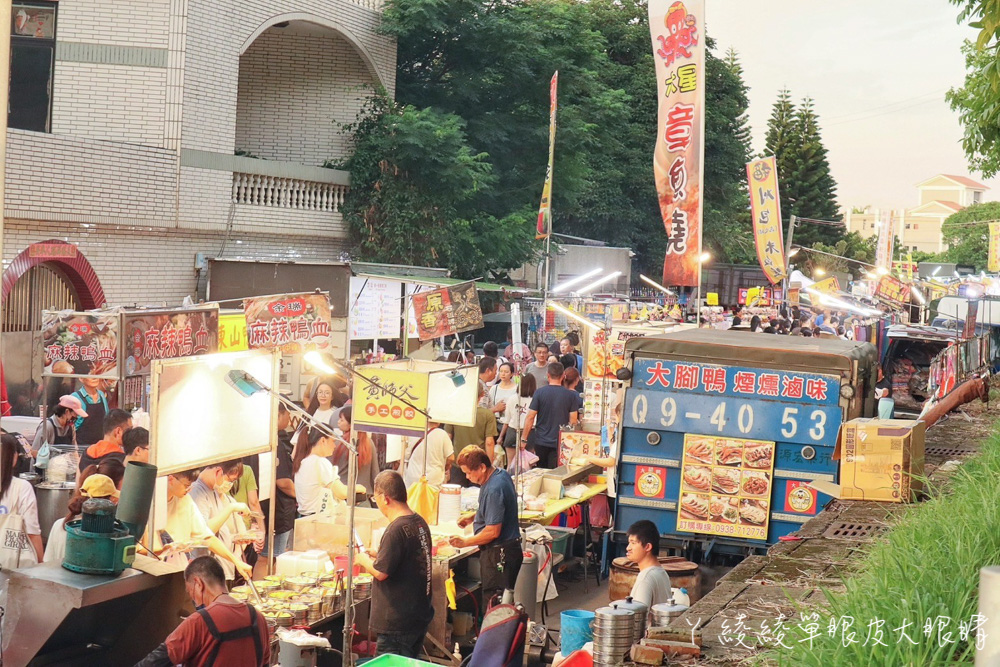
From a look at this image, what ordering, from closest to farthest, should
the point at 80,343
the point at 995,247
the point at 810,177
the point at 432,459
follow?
the point at 80,343, the point at 432,459, the point at 995,247, the point at 810,177

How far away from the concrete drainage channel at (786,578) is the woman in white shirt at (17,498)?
5032 mm

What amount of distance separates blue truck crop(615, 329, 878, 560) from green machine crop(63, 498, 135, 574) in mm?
5068

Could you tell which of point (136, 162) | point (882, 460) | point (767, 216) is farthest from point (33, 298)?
point (767, 216)

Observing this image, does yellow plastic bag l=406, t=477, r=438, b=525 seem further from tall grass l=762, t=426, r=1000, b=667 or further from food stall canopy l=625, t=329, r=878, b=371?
tall grass l=762, t=426, r=1000, b=667

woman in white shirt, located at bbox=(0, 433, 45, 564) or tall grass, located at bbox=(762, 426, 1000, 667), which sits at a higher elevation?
tall grass, located at bbox=(762, 426, 1000, 667)

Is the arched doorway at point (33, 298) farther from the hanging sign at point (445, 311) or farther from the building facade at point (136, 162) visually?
the hanging sign at point (445, 311)

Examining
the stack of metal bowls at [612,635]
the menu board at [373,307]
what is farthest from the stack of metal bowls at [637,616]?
the menu board at [373,307]

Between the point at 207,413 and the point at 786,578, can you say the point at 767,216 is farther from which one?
the point at 786,578

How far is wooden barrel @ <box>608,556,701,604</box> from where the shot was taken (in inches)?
363

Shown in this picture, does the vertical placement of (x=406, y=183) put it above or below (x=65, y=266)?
above

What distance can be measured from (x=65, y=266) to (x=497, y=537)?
1150 cm

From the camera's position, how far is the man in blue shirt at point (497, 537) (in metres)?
9.24

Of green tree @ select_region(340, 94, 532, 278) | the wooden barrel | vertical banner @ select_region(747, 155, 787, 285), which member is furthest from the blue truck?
vertical banner @ select_region(747, 155, 787, 285)

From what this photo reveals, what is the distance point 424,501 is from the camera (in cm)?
1046
